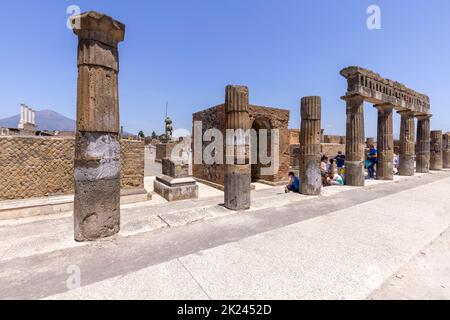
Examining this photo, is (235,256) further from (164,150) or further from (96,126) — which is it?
(164,150)

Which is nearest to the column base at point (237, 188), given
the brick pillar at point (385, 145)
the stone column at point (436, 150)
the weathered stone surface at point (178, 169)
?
the weathered stone surface at point (178, 169)

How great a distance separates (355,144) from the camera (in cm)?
911

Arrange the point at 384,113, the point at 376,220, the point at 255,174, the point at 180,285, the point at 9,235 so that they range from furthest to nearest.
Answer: the point at 255,174 < the point at 384,113 < the point at 376,220 < the point at 9,235 < the point at 180,285

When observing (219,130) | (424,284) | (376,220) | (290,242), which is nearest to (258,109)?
(219,130)

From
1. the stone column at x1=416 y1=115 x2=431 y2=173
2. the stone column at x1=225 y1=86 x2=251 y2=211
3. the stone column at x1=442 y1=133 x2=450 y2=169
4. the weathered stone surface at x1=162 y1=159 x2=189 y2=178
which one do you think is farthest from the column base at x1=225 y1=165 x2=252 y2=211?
the stone column at x1=442 y1=133 x2=450 y2=169

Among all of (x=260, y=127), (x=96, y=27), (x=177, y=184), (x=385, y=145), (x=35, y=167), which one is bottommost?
(x=177, y=184)

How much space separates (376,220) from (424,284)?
7.78 ft

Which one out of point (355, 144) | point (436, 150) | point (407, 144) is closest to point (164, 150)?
point (355, 144)

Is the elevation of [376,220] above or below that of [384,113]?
below

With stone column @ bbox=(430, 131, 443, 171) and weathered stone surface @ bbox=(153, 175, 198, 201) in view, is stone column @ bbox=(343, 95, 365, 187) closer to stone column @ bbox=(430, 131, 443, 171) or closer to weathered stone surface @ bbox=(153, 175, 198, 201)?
weathered stone surface @ bbox=(153, 175, 198, 201)

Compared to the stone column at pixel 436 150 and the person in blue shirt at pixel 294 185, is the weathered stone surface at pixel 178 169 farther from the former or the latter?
the stone column at pixel 436 150

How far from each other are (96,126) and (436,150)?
21.1 meters

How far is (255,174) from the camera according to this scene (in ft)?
37.5
